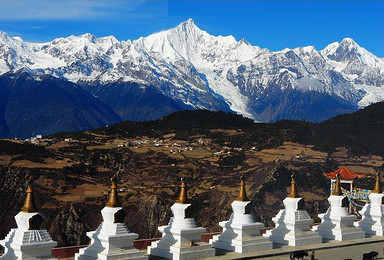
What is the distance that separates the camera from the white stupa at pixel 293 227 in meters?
30.8

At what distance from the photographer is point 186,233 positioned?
1051 inches

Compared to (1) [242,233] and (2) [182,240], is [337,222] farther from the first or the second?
(2) [182,240]

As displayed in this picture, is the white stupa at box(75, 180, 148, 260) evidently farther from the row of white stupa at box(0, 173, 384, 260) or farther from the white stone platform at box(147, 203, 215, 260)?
the white stone platform at box(147, 203, 215, 260)

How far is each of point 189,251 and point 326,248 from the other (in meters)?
7.43

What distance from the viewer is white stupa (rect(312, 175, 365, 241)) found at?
32938 millimetres

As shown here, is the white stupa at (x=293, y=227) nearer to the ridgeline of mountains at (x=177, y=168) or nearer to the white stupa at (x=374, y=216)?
the white stupa at (x=374, y=216)

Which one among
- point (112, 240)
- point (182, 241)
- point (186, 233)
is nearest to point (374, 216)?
point (186, 233)

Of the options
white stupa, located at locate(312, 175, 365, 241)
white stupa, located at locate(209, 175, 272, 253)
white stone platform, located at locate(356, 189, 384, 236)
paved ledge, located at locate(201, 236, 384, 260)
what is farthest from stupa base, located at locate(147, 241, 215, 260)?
white stone platform, located at locate(356, 189, 384, 236)

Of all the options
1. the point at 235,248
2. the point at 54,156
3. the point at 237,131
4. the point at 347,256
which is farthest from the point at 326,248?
the point at 237,131

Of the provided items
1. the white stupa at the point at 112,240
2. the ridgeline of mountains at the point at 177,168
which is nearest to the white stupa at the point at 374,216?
the white stupa at the point at 112,240

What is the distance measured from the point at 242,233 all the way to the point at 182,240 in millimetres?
3026

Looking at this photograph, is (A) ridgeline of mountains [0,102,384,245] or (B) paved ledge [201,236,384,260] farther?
(A) ridgeline of mountains [0,102,384,245]

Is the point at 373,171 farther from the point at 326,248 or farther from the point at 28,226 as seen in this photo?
the point at 28,226

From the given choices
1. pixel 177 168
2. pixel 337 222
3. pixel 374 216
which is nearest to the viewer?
pixel 337 222
